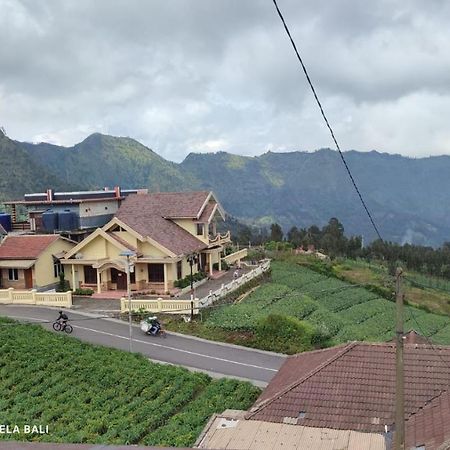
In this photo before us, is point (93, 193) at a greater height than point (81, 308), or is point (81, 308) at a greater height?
point (93, 193)

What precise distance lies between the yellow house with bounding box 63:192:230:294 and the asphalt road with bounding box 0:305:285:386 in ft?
Result: 14.7

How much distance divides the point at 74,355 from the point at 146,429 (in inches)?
243

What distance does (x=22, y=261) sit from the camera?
92.5ft

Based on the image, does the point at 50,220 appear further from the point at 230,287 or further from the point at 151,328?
the point at 151,328

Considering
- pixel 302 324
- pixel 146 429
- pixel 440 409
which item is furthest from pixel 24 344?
pixel 440 409

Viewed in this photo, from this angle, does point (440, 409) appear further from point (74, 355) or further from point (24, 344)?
point (24, 344)

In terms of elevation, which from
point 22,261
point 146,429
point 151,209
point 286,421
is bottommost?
point 146,429

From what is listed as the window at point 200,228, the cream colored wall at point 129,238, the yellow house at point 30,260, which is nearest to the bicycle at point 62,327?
the yellow house at point 30,260

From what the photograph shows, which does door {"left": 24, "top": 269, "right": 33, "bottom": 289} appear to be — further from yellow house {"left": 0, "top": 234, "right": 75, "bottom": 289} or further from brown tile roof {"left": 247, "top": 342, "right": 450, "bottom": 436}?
brown tile roof {"left": 247, "top": 342, "right": 450, "bottom": 436}

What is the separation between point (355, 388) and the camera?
40.9 ft

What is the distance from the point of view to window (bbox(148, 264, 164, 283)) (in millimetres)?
28553

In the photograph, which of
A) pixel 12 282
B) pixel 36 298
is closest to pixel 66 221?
pixel 12 282

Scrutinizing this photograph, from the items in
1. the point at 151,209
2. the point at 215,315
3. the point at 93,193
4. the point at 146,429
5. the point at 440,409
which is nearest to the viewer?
the point at 440,409

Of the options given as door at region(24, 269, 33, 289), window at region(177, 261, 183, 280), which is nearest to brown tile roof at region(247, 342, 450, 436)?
window at region(177, 261, 183, 280)
